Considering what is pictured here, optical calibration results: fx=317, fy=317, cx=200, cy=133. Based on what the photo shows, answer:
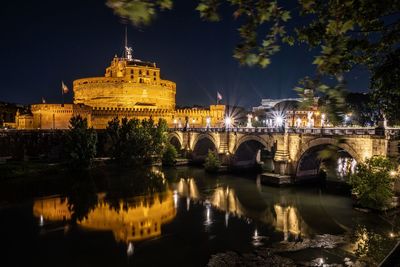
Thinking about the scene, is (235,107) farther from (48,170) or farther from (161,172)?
(48,170)

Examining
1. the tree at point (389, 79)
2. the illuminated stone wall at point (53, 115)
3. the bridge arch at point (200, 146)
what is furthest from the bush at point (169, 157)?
the tree at point (389, 79)

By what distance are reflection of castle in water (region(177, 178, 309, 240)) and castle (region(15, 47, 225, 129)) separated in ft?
117

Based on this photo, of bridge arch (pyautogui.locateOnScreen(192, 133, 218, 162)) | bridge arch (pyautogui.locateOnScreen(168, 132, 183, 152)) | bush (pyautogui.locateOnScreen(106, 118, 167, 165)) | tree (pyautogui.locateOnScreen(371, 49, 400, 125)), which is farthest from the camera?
bridge arch (pyautogui.locateOnScreen(168, 132, 183, 152))

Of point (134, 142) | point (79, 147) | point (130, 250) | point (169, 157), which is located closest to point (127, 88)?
point (134, 142)

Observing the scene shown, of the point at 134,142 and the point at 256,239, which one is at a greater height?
the point at 134,142

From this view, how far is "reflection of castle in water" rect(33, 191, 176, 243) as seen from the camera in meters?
18.1

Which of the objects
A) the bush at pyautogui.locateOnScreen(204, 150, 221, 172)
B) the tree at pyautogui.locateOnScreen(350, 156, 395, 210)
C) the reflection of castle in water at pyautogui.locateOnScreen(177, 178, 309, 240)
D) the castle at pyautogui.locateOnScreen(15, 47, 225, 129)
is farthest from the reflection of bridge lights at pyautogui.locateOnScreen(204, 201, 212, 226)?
the castle at pyautogui.locateOnScreen(15, 47, 225, 129)

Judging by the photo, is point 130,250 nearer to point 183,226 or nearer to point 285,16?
point 183,226

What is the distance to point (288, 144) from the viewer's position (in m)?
29.2

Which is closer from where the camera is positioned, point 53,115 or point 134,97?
point 53,115

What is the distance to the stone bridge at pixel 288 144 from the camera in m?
21.1

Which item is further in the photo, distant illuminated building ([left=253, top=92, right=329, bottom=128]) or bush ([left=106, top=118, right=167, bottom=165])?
bush ([left=106, top=118, right=167, bottom=165])

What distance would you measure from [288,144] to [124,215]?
1609 cm

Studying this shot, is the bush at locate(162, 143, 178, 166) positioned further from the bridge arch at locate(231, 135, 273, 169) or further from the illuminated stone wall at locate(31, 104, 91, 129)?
the illuminated stone wall at locate(31, 104, 91, 129)
